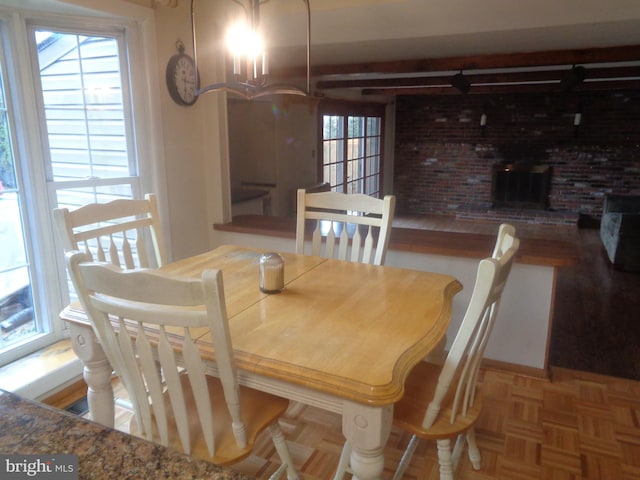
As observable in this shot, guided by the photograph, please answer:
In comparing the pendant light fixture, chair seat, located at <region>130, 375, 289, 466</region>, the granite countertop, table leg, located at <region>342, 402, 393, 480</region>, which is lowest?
chair seat, located at <region>130, 375, 289, 466</region>

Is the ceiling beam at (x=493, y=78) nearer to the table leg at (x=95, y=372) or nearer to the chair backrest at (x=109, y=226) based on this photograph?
the chair backrest at (x=109, y=226)

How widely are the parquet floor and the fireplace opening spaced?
5575 mm

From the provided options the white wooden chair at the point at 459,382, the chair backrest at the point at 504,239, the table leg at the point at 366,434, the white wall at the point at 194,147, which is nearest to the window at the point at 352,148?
the white wall at the point at 194,147

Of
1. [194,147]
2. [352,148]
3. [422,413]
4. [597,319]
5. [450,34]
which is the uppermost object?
[450,34]

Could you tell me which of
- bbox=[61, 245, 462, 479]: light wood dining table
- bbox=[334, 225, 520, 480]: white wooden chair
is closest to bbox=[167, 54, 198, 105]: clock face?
bbox=[61, 245, 462, 479]: light wood dining table

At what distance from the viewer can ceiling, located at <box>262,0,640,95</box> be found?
2410 millimetres

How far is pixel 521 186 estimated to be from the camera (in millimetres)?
7562

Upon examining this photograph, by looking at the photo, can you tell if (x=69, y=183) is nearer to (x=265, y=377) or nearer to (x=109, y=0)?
(x=109, y=0)

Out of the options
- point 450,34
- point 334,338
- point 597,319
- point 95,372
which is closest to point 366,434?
point 334,338

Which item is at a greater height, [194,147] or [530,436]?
[194,147]

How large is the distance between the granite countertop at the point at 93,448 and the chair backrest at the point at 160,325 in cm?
34

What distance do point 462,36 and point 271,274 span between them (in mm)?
2332

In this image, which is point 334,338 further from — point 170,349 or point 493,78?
point 493,78

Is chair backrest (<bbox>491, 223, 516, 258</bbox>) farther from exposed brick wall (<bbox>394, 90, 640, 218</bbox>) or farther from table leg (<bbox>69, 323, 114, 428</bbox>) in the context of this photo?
exposed brick wall (<bbox>394, 90, 640, 218</bbox>)
